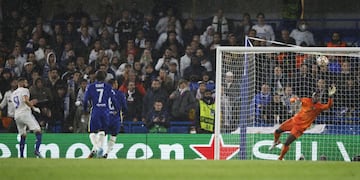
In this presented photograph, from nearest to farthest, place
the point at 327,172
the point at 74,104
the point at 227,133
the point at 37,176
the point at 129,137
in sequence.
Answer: the point at 37,176
the point at 327,172
the point at 227,133
the point at 129,137
the point at 74,104

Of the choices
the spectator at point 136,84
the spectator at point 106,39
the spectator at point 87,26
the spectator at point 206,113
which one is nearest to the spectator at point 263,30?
the spectator at point 206,113

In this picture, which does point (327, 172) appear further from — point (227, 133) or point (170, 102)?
point (170, 102)

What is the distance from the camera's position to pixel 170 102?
1983cm

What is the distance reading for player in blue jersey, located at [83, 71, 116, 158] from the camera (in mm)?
17188

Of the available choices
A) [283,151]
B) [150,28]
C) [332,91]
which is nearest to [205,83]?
[150,28]

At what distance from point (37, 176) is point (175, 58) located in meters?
12.2

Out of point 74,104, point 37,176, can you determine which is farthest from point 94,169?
point 74,104

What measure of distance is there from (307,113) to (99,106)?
384cm

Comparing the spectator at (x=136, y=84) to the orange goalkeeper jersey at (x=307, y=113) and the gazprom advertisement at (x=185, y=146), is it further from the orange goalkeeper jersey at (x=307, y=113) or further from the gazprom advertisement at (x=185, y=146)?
the orange goalkeeper jersey at (x=307, y=113)

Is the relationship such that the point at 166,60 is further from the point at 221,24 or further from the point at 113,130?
the point at 113,130

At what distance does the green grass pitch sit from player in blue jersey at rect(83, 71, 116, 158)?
582 centimetres

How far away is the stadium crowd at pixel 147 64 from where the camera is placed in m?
18.3

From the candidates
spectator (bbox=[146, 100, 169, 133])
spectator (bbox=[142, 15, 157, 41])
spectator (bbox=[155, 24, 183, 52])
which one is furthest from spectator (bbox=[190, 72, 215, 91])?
spectator (bbox=[142, 15, 157, 41])

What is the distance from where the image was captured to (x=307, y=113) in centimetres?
1758
